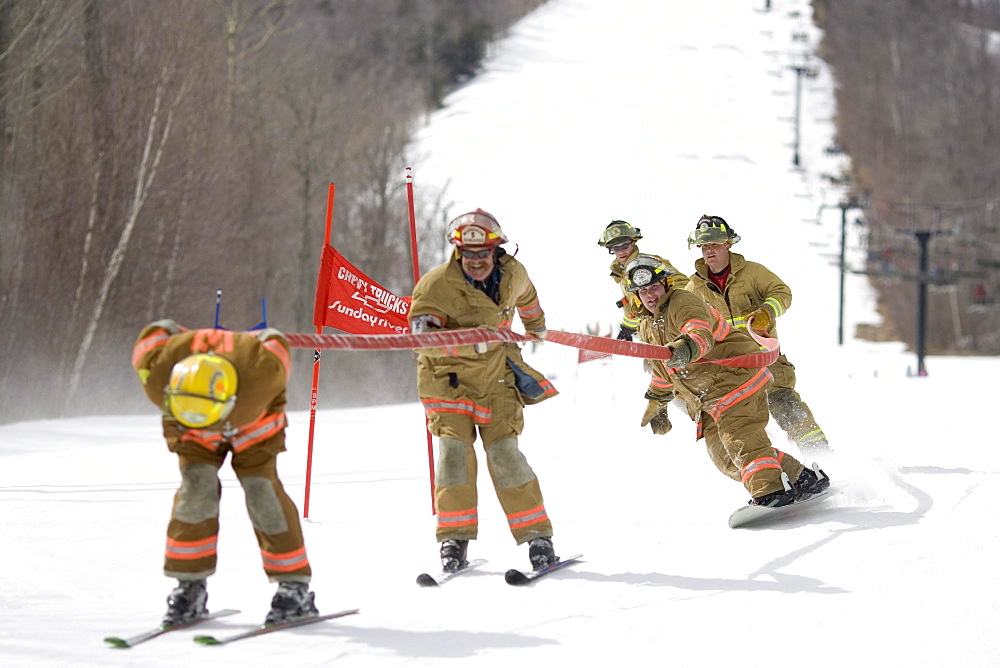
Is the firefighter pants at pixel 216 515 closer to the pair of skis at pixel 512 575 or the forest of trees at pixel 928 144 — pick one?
the pair of skis at pixel 512 575

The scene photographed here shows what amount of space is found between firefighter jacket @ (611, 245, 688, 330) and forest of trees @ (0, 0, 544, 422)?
39.9 ft

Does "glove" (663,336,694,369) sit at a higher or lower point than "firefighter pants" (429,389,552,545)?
higher

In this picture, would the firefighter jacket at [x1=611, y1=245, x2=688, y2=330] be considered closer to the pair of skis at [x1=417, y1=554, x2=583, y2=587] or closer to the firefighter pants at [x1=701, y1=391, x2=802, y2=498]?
the firefighter pants at [x1=701, y1=391, x2=802, y2=498]

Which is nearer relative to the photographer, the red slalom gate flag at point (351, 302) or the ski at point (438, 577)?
the ski at point (438, 577)

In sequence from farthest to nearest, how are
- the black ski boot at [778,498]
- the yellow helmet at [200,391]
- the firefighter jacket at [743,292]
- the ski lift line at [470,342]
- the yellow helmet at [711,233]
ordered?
the firefighter jacket at [743,292]
the yellow helmet at [711,233]
the black ski boot at [778,498]
the ski lift line at [470,342]
the yellow helmet at [200,391]

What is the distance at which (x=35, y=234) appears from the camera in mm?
19266

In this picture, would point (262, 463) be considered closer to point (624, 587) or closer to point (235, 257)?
point (624, 587)

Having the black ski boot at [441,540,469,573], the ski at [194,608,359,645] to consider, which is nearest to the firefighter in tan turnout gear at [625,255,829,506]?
the black ski boot at [441,540,469,573]

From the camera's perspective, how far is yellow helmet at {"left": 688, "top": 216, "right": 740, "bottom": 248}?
807 centimetres

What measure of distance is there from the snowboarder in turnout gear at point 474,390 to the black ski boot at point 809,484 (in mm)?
2051

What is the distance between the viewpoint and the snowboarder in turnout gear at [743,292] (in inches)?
321

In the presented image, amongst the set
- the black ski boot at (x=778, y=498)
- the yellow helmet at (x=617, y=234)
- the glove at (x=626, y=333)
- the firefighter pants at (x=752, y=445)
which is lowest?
the black ski boot at (x=778, y=498)

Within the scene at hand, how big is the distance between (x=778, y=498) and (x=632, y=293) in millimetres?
1559

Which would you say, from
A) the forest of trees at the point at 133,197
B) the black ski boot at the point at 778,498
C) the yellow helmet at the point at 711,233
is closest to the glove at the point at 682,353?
the black ski boot at the point at 778,498
